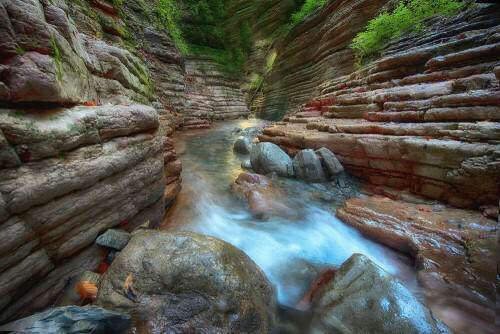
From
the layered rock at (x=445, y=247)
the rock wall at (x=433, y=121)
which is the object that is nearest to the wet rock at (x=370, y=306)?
the layered rock at (x=445, y=247)

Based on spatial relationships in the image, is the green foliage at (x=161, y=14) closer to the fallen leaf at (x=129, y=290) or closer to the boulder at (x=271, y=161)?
the boulder at (x=271, y=161)

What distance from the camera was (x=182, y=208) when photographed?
13.6 feet

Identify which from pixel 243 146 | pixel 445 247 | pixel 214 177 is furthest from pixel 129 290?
pixel 243 146

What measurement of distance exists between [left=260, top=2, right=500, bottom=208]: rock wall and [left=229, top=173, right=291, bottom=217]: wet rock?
6.90ft

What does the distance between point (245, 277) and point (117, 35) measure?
365 inches

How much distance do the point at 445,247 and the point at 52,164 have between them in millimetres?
5025

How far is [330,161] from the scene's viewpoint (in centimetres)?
530

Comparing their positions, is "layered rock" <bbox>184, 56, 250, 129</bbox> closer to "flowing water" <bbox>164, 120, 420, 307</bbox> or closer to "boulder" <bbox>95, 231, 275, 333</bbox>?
"flowing water" <bbox>164, 120, 420, 307</bbox>

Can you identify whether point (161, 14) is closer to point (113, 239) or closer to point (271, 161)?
point (271, 161)

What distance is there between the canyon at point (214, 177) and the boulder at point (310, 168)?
312 mm

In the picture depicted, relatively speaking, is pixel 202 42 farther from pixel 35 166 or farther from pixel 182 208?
pixel 35 166

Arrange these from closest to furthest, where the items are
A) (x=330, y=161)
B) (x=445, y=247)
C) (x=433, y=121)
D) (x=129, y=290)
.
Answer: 1. (x=129, y=290)
2. (x=445, y=247)
3. (x=433, y=121)
4. (x=330, y=161)

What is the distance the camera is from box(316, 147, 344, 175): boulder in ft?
17.1

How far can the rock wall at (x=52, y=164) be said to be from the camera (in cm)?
152
